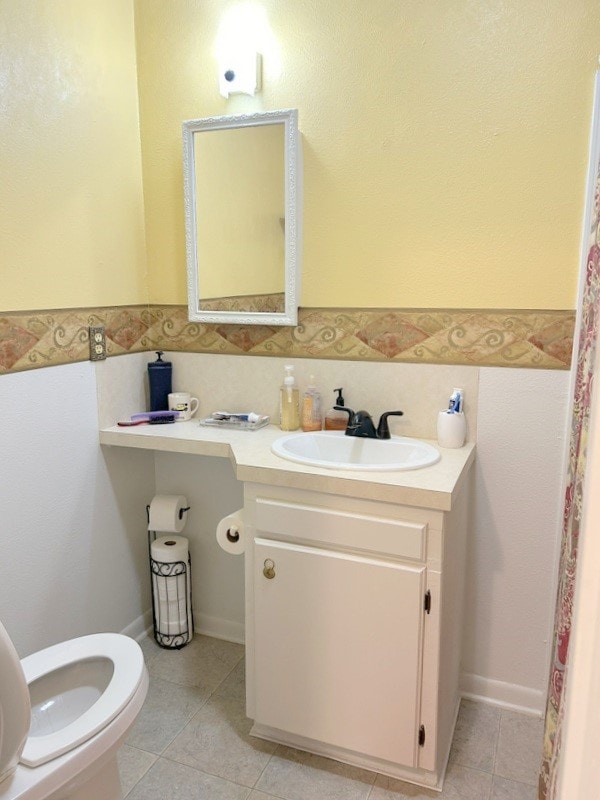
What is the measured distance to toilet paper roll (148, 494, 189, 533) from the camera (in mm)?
2195

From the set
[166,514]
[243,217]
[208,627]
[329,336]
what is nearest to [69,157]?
[243,217]

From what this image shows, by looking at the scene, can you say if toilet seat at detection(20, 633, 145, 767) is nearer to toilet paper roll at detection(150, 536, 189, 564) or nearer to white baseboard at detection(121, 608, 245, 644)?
toilet paper roll at detection(150, 536, 189, 564)

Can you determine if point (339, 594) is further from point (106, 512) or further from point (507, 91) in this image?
point (507, 91)

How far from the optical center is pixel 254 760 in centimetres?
175

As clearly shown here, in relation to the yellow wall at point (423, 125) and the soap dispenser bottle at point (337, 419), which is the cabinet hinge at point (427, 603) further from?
the yellow wall at point (423, 125)

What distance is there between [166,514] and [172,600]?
0.34m

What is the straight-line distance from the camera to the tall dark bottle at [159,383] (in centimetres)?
221

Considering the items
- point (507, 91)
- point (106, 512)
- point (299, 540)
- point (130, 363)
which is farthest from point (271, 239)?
point (106, 512)

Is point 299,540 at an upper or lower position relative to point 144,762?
upper

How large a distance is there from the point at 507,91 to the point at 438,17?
0.99 ft

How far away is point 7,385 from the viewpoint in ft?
5.46

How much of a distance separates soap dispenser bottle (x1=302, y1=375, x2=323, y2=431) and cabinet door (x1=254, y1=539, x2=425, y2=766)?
48 centimetres

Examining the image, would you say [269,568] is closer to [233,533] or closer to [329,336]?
[233,533]

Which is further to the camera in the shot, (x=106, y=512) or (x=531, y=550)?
(x=106, y=512)
